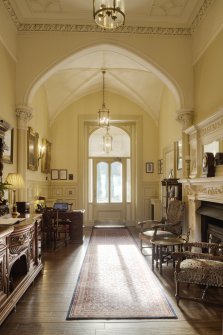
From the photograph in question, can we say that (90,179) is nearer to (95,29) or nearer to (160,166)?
(160,166)

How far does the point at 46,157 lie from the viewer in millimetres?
9109

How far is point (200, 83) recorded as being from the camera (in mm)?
5926

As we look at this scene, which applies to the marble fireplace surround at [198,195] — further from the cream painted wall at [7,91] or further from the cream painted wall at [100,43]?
the cream painted wall at [7,91]

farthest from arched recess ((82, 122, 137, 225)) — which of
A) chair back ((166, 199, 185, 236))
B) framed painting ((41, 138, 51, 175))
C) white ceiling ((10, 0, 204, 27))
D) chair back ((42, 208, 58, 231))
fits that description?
white ceiling ((10, 0, 204, 27))

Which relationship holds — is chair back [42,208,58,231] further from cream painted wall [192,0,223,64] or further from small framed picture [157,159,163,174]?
cream painted wall [192,0,223,64]

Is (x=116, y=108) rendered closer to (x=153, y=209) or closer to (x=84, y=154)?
(x=84, y=154)

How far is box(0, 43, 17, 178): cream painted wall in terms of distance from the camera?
534 cm

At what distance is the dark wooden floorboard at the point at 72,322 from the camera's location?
3010 millimetres

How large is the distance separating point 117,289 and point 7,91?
3.90 metres

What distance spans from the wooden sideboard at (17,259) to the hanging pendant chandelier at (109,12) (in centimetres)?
253

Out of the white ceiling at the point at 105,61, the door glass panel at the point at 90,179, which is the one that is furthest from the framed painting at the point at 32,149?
the door glass panel at the point at 90,179

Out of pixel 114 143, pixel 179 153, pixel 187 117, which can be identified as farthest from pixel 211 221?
pixel 114 143

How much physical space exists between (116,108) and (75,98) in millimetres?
1393

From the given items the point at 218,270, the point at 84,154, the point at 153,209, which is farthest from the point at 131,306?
the point at 84,154
